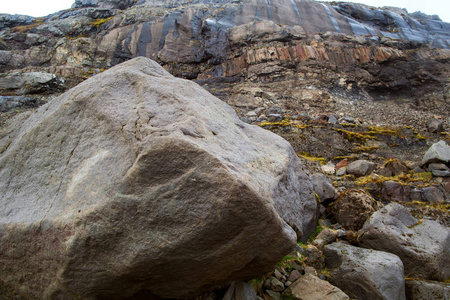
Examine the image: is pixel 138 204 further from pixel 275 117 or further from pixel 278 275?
pixel 275 117

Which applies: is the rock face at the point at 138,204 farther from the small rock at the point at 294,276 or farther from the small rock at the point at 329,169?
the small rock at the point at 329,169

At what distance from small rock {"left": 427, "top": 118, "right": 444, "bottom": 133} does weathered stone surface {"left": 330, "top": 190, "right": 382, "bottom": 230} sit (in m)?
13.1

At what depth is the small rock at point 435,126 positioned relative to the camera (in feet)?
53.4

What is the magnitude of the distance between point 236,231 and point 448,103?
23123mm

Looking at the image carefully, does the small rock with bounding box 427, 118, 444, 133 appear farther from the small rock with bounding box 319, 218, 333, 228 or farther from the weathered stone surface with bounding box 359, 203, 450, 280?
the small rock with bounding box 319, 218, 333, 228

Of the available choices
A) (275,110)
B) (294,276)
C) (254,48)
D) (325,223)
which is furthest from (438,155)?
(254,48)

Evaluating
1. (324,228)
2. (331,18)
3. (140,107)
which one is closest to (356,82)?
(331,18)

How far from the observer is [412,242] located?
480 centimetres

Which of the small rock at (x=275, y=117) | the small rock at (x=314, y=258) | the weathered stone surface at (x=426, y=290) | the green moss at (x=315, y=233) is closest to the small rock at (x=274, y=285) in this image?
the small rock at (x=314, y=258)

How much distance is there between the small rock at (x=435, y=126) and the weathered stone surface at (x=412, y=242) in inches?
543

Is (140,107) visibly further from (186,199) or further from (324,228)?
(324,228)

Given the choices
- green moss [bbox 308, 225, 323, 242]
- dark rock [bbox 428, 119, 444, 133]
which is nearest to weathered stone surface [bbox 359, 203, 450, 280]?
green moss [bbox 308, 225, 323, 242]

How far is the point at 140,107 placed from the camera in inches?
144

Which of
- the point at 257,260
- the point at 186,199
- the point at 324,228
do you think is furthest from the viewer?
the point at 324,228
